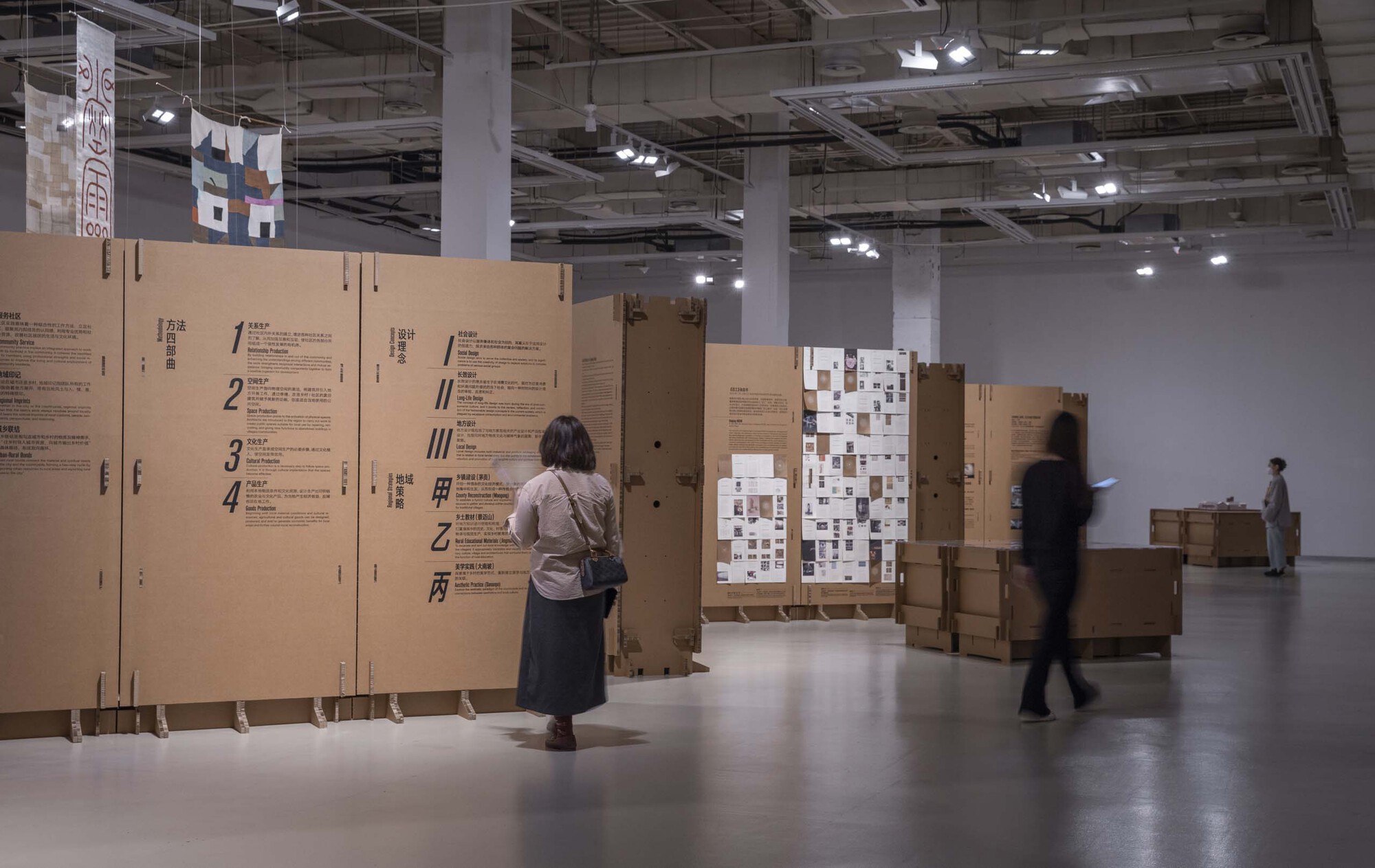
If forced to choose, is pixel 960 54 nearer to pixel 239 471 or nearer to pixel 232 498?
pixel 239 471

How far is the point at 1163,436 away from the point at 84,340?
18.6 metres

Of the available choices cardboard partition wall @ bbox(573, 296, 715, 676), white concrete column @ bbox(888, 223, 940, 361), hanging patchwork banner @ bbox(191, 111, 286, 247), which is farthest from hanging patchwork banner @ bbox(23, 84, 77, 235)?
white concrete column @ bbox(888, 223, 940, 361)

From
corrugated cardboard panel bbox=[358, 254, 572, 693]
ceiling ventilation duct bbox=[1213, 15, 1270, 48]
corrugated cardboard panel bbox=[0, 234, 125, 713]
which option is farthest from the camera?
ceiling ventilation duct bbox=[1213, 15, 1270, 48]

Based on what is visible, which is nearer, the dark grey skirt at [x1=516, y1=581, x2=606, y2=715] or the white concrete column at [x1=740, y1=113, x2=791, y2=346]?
the dark grey skirt at [x1=516, y1=581, x2=606, y2=715]

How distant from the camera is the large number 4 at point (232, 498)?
22.8 feet

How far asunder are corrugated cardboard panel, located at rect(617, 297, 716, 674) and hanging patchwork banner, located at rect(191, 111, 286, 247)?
2.53 meters

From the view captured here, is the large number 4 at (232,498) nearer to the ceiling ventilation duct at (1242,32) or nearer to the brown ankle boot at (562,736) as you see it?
the brown ankle boot at (562,736)

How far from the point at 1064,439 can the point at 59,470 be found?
18.1ft

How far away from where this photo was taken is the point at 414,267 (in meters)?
7.31

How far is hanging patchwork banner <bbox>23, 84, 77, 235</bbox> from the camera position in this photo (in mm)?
7312

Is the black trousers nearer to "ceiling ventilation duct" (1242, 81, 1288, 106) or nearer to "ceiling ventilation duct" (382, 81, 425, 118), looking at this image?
"ceiling ventilation duct" (1242, 81, 1288, 106)

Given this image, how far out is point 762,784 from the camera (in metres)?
5.81

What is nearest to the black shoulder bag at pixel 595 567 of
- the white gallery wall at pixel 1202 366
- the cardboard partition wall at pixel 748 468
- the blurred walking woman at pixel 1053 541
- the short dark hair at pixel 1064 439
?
the blurred walking woman at pixel 1053 541

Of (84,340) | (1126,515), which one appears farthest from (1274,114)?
(84,340)
